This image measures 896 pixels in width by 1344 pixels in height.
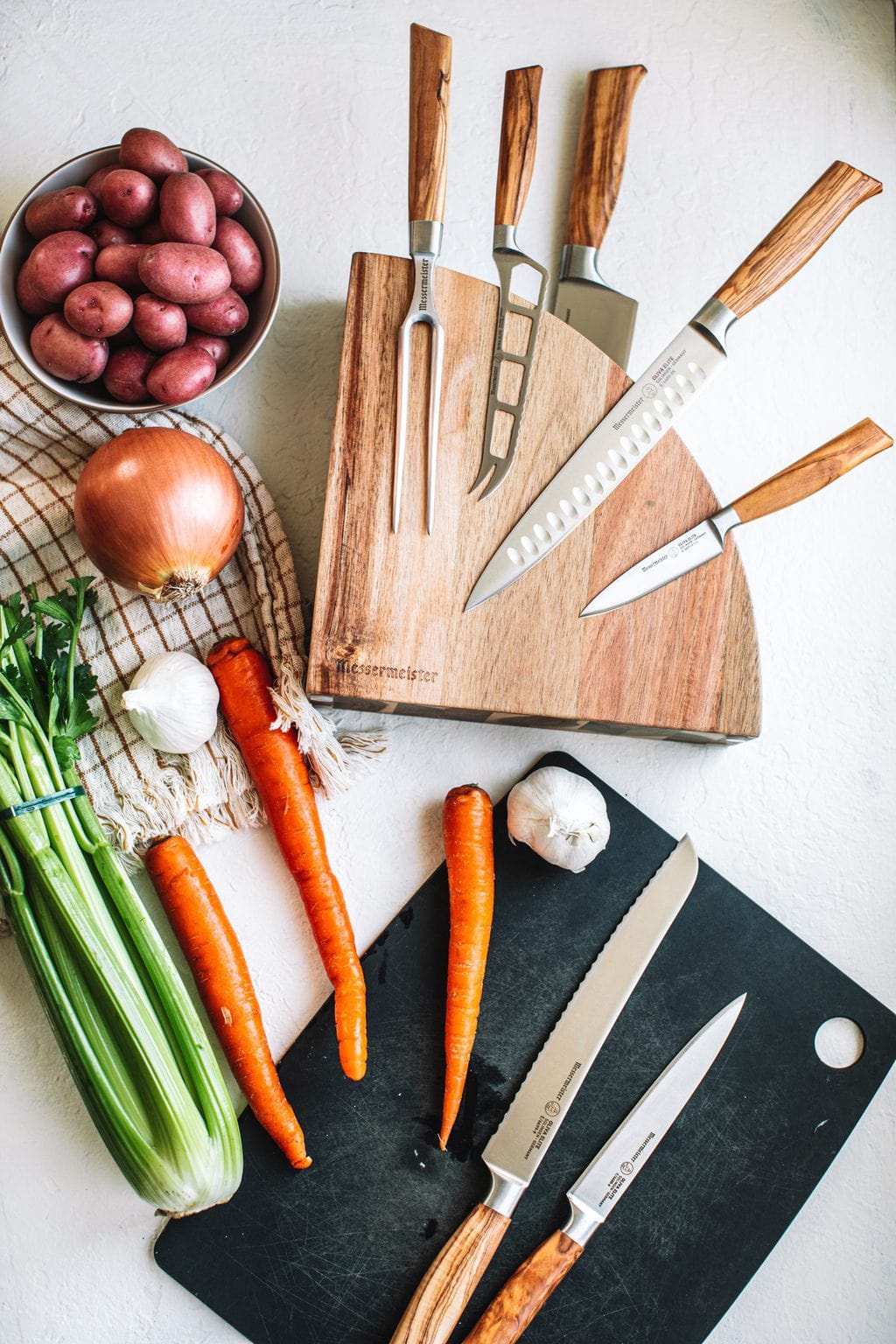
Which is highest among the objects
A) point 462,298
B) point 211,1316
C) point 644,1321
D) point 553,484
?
point 462,298

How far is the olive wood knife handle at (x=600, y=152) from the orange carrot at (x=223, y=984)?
2.74 feet

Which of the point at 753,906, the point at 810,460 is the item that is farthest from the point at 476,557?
the point at 753,906

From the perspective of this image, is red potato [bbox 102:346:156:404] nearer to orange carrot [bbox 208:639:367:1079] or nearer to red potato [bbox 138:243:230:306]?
red potato [bbox 138:243:230:306]

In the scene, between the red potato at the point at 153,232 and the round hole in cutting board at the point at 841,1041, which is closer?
the red potato at the point at 153,232

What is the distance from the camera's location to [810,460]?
92 cm

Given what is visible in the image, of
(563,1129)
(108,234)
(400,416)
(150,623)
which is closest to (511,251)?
(400,416)

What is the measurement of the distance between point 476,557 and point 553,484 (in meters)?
0.11

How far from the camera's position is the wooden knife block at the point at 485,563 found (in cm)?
94

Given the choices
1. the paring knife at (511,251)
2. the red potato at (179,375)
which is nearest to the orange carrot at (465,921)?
the paring knife at (511,251)

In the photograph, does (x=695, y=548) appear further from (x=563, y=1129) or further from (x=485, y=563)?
(x=563, y=1129)

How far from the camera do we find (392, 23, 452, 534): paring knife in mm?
888

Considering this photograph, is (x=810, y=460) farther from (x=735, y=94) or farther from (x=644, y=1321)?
(x=644, y=1321)

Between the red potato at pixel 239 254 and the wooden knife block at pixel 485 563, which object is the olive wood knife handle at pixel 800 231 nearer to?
the wooden knife block at pixel 485 563

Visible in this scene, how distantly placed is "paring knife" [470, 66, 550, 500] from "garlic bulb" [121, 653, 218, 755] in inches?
14.2
